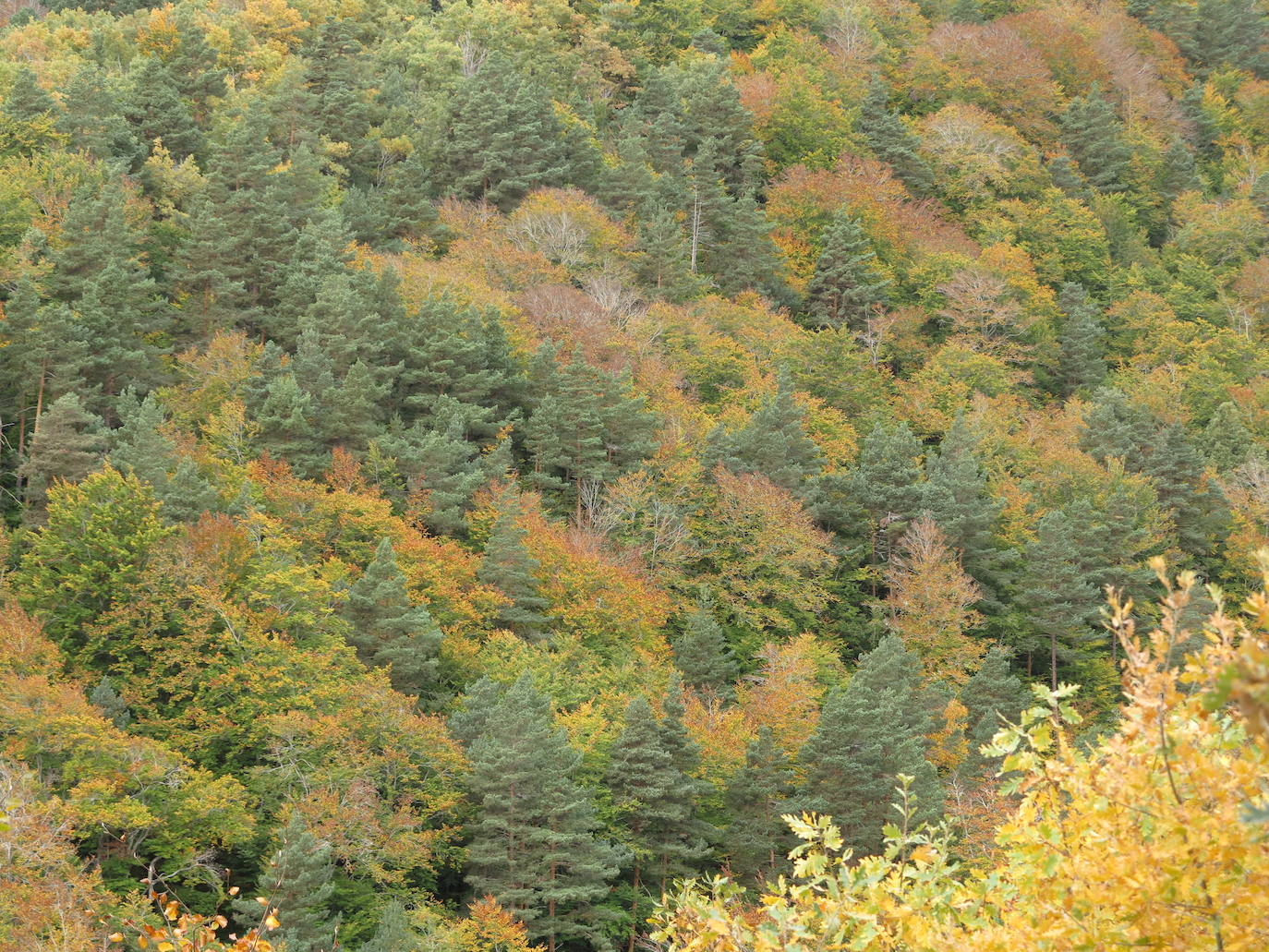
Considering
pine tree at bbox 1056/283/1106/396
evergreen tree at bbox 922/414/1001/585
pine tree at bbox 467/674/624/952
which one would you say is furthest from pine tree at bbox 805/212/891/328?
pine tree at bbox 467/674/624/952

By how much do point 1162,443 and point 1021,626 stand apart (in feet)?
46.2

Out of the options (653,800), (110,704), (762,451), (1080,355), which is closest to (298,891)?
(110,704)

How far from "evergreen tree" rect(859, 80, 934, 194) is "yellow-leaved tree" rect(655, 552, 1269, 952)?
2679 inches

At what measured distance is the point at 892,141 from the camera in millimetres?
71938

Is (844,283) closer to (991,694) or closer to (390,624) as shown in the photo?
(991,694)

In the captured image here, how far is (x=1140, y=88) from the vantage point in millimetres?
87312

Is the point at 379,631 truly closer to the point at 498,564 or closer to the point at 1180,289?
the point at 498,564

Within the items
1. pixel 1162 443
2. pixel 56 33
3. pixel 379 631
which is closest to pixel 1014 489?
pixel 1162 443

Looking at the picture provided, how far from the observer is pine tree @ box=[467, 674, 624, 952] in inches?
1131

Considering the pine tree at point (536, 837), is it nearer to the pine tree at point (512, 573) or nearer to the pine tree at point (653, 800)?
the pine tree at point (653, 800)

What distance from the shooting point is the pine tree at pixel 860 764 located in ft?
108

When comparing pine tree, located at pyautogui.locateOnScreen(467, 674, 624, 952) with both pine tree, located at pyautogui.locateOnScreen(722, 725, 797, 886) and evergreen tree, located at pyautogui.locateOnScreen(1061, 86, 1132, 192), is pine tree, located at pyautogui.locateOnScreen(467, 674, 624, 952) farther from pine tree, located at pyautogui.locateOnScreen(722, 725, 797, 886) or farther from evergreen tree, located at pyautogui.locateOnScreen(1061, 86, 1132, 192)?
evergreen tree, located at pyautogui.locateOnScreen(1061, 86, 1132, 192)

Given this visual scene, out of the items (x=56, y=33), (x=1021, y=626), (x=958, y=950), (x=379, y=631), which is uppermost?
(x=958, y=950)

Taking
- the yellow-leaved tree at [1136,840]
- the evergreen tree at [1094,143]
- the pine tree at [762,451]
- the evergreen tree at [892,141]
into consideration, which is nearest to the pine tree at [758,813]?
the pine tree at [762,451]
